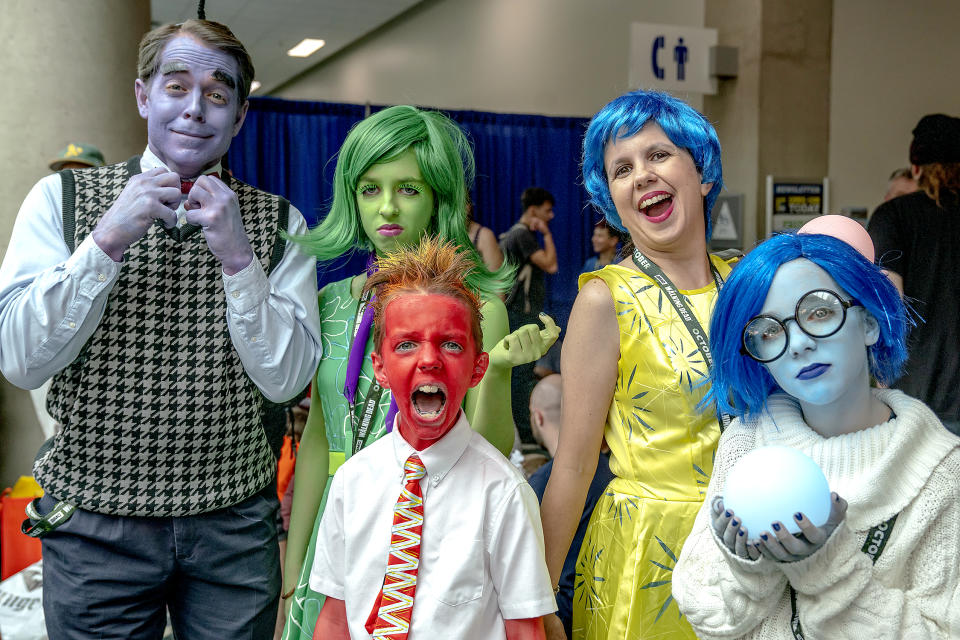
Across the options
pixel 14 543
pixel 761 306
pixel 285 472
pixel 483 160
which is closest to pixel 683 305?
pixel 761 306

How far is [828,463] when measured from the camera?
1.36 meters

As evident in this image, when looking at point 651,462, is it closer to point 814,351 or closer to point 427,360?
point 814,351

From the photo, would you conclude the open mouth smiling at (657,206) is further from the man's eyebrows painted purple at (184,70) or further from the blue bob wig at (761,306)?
the man's eyebrows painted purple at (184,70)

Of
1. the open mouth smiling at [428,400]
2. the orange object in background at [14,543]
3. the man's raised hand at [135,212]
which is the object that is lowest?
the orange object in background at [14,543]

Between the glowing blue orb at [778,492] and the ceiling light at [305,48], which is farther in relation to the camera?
the ceiling light at [305,48]

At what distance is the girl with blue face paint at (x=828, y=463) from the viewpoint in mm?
1257

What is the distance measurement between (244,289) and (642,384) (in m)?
0.76

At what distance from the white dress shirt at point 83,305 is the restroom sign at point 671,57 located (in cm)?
387

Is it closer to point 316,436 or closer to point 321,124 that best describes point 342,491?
point 316,436

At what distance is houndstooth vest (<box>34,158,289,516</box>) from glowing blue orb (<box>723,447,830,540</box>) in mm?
982

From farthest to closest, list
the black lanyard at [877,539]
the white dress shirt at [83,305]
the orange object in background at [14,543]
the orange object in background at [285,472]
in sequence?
the orange object in background at [14,543], the orange object in background at [285,472], the white dress shirt at [83,305], the black lanyard at [877,539]

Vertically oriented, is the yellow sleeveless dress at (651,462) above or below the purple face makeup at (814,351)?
below

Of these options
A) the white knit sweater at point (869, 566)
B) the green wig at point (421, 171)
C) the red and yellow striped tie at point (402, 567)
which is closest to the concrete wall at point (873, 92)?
the green wig at point (421, 171)

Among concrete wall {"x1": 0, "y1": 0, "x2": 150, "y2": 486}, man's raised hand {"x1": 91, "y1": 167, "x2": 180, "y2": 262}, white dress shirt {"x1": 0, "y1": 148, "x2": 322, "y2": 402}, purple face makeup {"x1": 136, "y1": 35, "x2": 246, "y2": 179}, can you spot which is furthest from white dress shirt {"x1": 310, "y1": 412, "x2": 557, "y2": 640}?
Result: concrete wall {"x1": 0, "y1": 0, "x2": 150, "y2": 486}
